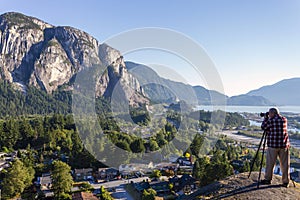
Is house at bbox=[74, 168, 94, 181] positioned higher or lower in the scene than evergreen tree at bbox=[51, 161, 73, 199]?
lower

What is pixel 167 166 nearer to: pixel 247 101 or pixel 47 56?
pixel 47 56

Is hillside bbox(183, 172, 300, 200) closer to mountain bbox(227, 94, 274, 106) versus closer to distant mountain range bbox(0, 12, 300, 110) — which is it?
distant mountain range bbox(0, 12, 300, 110)

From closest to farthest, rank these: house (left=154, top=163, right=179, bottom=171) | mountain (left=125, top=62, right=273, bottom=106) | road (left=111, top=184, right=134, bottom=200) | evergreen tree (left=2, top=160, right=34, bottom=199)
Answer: evergreen tree (left=2, top=160, right=34, bottom=199) < road (left=111, top=184, right=134, bottom=200) < mountain (left=125, top=62, right=273, bottom=106) < house (left=154, top=163, right=179, bottom=171)

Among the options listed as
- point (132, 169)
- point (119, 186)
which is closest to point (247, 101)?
point (132, 169)

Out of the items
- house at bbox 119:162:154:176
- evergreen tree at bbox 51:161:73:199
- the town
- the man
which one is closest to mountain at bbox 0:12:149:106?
the town

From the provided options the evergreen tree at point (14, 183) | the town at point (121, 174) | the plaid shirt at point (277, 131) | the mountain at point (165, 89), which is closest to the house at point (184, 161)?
the town at point (121, 174)

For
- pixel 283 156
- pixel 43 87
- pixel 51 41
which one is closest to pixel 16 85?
pixel 43 87

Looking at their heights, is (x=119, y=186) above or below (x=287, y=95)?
below

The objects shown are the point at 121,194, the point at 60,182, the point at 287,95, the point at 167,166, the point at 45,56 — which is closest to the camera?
the point at 60,182
